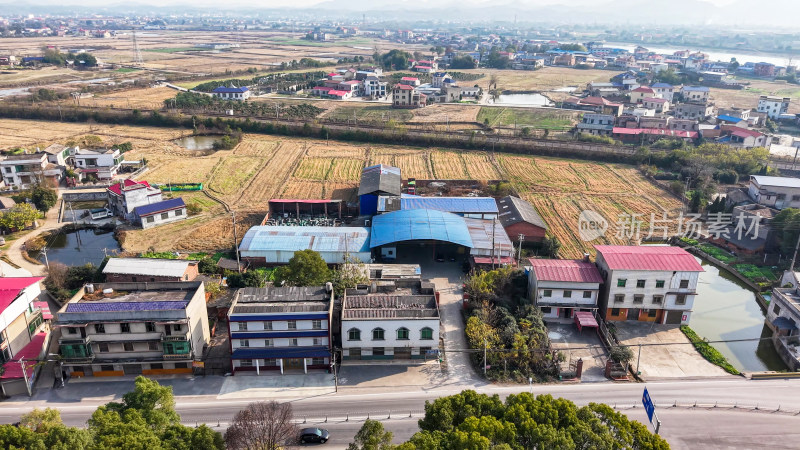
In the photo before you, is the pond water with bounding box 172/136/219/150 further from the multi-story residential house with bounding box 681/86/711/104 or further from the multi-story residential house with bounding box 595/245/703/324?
the multi-story residential house with bounding box 681/86/711/104

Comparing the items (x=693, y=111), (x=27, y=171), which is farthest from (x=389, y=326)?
(x=693, y=111)

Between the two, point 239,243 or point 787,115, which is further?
point 787,115

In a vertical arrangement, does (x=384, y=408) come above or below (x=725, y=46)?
below

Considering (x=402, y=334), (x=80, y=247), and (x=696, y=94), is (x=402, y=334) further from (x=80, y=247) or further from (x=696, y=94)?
(x=696, y=94)

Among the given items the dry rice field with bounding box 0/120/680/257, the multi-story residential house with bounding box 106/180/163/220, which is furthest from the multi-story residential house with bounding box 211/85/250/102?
the multi-story residential house with bounding box 106/180/163/220

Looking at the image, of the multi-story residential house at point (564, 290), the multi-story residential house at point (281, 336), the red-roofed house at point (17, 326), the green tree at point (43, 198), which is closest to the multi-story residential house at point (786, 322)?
the multi-story residential house at point (564, 290)

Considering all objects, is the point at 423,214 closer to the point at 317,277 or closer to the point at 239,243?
the point at 317,277

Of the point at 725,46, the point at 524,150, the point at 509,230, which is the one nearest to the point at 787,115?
the point at 524,150

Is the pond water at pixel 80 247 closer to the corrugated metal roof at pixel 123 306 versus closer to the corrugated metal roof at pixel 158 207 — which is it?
the corrugated metal roof at pixel 158 207
